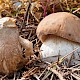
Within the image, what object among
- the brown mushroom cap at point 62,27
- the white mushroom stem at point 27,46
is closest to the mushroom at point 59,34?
the brown mushroom cap at point 62,27

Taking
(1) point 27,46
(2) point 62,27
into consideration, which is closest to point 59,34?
(2) point 62,27

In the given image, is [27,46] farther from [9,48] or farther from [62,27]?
[62,27]

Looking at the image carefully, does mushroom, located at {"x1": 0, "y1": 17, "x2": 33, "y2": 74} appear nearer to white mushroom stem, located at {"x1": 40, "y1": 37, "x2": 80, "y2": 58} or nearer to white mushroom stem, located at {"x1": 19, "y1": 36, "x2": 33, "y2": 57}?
white mushroom stem, located at {"x1": 19, "y1": 36, "x2": 33, "y2": 57}

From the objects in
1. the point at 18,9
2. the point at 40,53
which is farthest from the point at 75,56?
the point at 18,9

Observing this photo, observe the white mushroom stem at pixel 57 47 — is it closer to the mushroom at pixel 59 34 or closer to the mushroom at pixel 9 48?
the mushroom at pixel 59 34

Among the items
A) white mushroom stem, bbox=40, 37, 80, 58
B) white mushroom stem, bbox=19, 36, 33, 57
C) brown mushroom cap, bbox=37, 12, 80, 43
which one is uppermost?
brown mushroom cap, bbox=37, 12, 80, 43

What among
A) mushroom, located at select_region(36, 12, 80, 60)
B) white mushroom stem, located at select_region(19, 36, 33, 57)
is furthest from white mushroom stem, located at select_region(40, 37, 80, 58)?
white mushroom stem, located at select_region(19, 36, 33, 57)

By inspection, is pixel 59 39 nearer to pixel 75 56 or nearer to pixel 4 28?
pixel 75 56

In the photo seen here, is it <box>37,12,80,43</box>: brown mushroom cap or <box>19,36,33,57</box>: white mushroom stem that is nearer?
<box>19,36,33,57</box>: white mushroom stem
